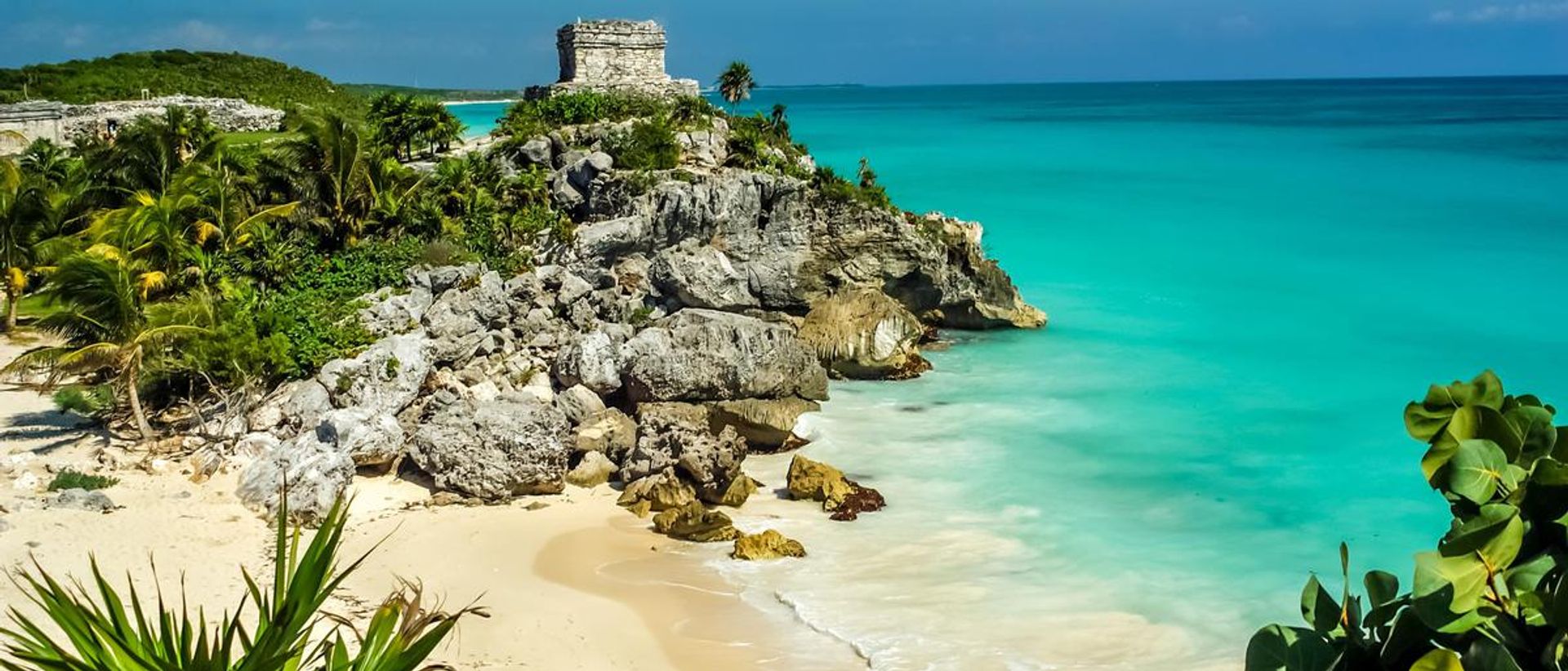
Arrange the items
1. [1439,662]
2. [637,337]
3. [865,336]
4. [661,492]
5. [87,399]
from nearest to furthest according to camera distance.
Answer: [1439,662] < [661,492] < [87,399] < [637,337] < [865,336]

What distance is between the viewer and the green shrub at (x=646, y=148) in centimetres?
2061

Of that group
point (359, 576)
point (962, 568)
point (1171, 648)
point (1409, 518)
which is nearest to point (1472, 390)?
point (1171, 648)

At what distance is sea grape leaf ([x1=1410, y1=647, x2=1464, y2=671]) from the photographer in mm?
3604

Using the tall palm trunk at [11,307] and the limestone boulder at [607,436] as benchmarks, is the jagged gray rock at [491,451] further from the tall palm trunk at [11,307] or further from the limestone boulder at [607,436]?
the tall palm trunk at [11,307]

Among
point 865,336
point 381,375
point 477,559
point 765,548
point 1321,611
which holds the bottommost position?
point 477,559

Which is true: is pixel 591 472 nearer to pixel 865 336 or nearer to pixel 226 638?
pixel 865 336

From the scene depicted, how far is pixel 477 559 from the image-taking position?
12.0 meters

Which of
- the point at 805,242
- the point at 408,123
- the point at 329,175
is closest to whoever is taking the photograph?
the point at 329,175

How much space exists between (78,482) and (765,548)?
7.27 metres

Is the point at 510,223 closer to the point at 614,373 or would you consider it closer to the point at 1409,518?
the point at 614,373

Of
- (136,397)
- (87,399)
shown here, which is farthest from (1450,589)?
(87,399)

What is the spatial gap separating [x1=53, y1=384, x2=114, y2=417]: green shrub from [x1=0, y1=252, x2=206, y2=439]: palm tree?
0.79 m

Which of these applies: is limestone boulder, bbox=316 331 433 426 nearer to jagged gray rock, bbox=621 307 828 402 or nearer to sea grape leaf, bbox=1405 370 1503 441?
jagged gray rock, bbox=621 307 828 402

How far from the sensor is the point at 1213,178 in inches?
1820
